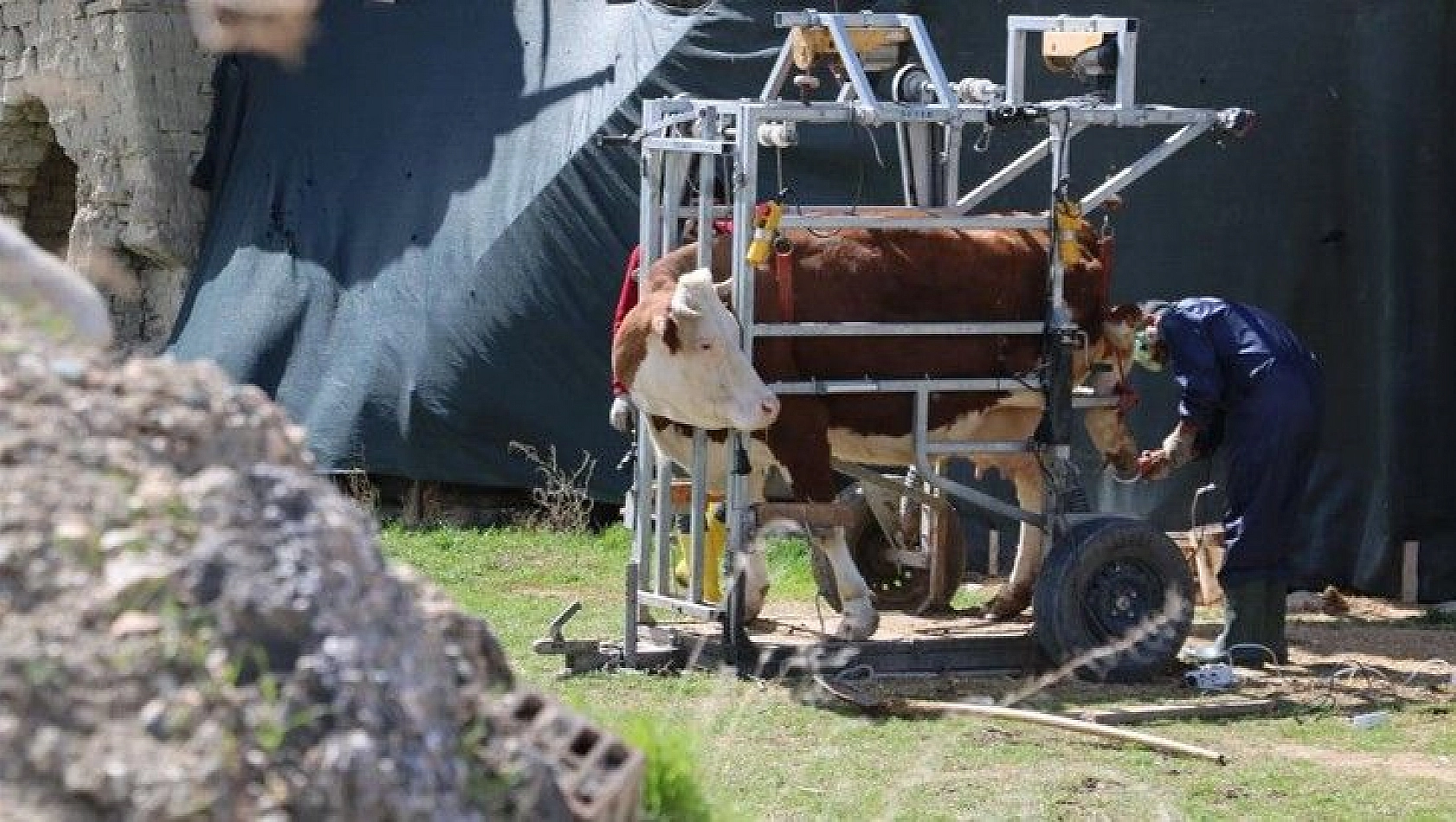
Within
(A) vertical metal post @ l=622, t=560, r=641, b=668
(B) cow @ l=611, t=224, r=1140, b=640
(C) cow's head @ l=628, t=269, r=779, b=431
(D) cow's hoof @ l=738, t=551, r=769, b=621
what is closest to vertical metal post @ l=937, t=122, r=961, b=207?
(B) cow @ l=611, t=224, r=1140, b=640

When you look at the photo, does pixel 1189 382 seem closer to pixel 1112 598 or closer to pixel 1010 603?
pixel 1112 598

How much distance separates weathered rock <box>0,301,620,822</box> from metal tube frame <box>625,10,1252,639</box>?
18.5ft

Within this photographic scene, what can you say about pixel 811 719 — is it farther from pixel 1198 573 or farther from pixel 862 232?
pixel 1198 573

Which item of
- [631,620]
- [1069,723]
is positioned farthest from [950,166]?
[1069,723]

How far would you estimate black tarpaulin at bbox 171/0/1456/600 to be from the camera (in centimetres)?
1221

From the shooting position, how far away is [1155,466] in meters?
10.4

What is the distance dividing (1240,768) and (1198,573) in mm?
3366

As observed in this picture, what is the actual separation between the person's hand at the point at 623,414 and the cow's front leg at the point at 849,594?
923 millimetres

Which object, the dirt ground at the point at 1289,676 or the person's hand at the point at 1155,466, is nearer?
the dirt ground at the point at 1289,676

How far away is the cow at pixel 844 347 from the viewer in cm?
958

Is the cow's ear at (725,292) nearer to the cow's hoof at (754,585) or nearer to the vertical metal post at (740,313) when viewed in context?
the vertical metal post at (740,313)

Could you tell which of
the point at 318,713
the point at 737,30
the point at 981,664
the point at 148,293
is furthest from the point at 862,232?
the point at 148,293

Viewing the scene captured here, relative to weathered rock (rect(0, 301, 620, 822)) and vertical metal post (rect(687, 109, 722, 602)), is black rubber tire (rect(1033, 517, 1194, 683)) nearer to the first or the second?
vertical metal post (rect(687, 109, 722, 602))

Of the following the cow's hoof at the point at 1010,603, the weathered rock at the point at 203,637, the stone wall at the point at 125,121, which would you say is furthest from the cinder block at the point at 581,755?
the stone wall at the point at 125,121
